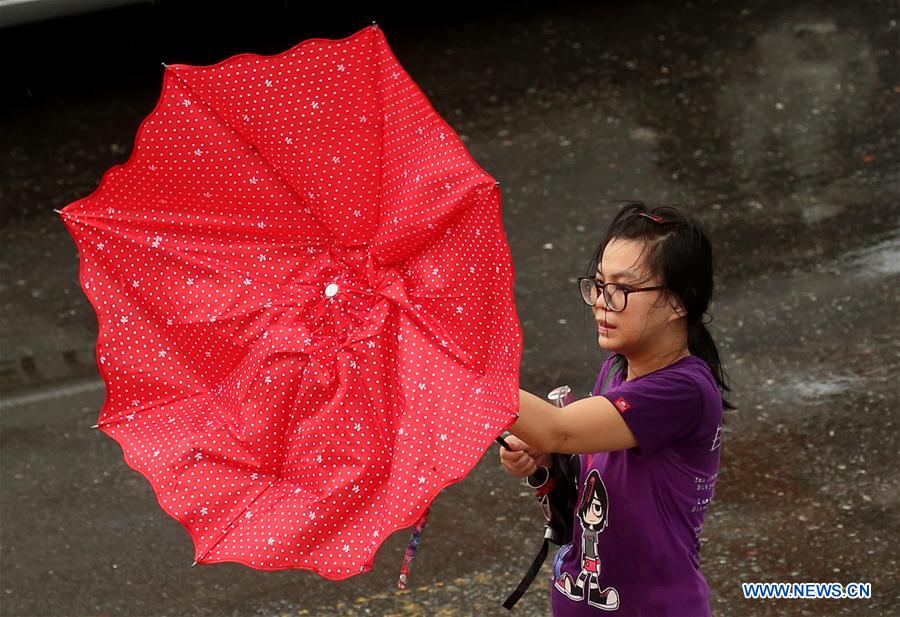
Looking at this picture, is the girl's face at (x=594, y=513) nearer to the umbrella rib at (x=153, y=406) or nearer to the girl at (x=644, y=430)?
the girl at (x=644, y=430)

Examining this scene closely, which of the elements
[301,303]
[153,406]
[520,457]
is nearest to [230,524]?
[153,406]

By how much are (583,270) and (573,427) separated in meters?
3.79

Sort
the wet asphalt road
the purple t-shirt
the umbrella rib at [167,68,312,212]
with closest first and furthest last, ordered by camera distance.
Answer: the purple t-shirt
the umbrella rib at [167,68,312,212]
the wet asphalt road

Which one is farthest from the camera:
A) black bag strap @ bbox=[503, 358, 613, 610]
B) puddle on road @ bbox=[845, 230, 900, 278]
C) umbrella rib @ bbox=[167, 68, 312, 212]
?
puddle on road @ bbox=[845, 230, 900, 278]

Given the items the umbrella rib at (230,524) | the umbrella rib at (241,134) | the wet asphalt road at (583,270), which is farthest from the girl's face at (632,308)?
the wet asphalt road at (583,270)

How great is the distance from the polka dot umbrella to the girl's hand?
0.97ft

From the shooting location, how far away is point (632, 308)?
2873mm

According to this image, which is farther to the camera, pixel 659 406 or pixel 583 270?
pixel 583 270

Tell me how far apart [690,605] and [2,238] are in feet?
17.7

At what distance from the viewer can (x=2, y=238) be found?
7.38 m

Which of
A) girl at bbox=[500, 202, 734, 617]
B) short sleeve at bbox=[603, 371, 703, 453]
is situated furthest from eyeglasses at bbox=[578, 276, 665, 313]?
short sleeve at bbox=[603, 371, 703, 453]

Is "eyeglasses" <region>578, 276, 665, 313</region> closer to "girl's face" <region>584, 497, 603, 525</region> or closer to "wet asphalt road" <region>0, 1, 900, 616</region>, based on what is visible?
"girl's face" <region>584, 497, 603, 525</region>

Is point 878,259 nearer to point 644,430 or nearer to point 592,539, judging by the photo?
point 592,539

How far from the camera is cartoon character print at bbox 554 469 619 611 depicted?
9.91 feet
